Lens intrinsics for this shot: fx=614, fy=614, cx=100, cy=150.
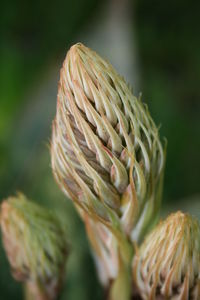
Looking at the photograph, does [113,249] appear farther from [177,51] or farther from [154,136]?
[177,51]

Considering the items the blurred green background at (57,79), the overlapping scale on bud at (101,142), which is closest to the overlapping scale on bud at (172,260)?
the overlapping scale on bud at (101,142)

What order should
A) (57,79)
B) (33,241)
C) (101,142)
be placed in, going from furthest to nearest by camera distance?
(57,79) → (33,241) → (101,142)

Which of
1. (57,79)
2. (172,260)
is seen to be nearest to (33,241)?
(172,260)

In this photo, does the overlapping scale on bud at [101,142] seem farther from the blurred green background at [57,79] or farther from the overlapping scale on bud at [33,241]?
the blurred green background at [57,79]

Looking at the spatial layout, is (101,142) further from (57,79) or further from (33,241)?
(57,79)

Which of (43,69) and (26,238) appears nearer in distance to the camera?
(26,238)

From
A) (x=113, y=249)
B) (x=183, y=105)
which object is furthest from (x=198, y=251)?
(x=183, y=105)
